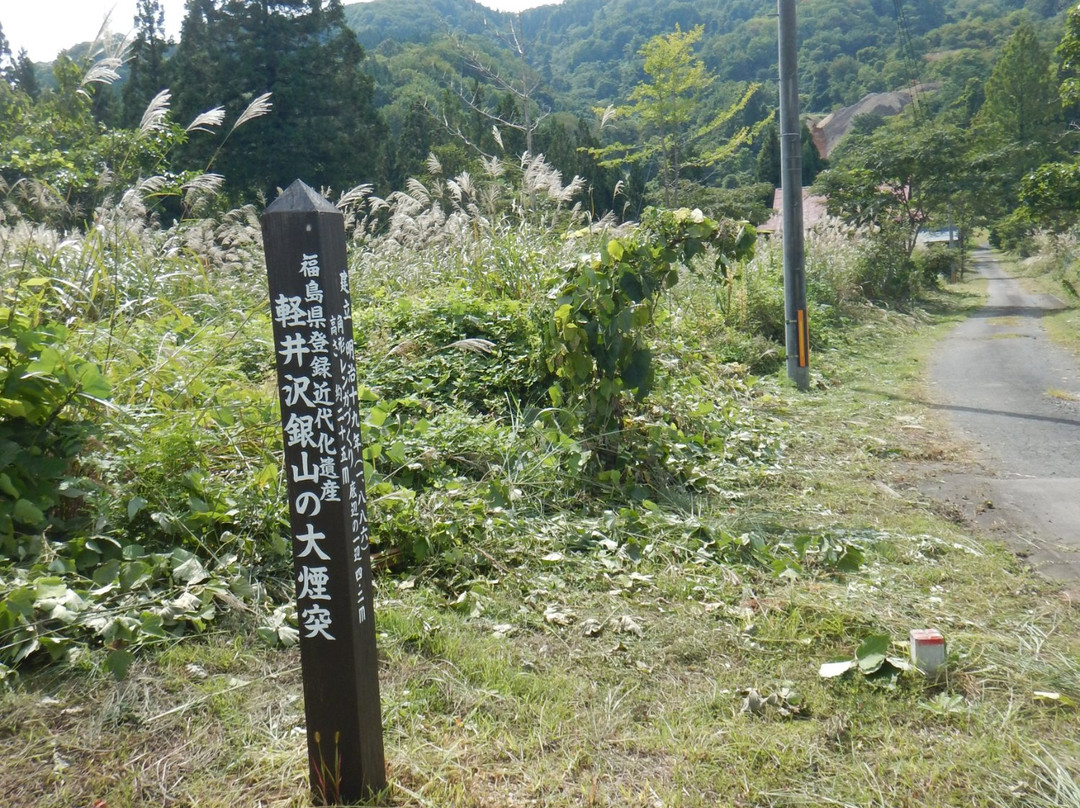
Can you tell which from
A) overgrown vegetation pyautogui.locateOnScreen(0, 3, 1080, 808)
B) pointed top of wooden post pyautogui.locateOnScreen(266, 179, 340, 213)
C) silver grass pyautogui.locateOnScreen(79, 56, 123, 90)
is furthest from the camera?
silver grass pyautogui.locateOnScreen(79, 56, 123, 90)

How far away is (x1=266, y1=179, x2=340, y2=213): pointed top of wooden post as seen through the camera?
7.38 ft

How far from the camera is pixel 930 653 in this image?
3174mm

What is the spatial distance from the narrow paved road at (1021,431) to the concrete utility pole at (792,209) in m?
1.48

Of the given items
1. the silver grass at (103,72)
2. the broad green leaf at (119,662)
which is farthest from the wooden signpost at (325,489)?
the silver grass at (103,72)

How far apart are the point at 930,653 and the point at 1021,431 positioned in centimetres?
536

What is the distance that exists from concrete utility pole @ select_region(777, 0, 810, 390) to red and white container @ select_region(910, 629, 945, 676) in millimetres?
6774

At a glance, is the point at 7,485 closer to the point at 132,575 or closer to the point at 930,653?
the point at 132,575

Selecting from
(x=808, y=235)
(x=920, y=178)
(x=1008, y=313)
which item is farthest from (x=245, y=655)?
(x=920, y=178)

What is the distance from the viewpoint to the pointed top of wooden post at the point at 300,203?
225 centimetres

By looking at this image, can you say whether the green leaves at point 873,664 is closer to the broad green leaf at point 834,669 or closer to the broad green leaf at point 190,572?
the broad green leaf at point 834,669

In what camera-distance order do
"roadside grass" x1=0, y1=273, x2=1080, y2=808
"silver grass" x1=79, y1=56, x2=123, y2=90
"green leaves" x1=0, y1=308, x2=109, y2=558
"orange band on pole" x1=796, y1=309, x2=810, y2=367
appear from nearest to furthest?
"roadside grass" x1=0, y1=273, x2=1080, y2=808
"green leaves" x1=0, y1=308, x2=109, y2=558
"silver grass" x1=79, y1=56, x2=123, y2=90
"orange band on pole" x1=796, y1=309, x2=810, y2=367

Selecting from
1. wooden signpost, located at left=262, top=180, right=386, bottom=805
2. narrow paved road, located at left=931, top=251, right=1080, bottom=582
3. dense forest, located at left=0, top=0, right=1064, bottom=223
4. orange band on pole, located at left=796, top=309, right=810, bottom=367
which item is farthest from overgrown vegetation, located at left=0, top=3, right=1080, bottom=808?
orange band on pole, located at left=796, top=309, right=810, bottom=367

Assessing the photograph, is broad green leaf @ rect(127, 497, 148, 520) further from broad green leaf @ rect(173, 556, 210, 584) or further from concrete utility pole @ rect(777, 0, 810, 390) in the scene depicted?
concrete utility pole @ rect(777, 0, 810, 390)

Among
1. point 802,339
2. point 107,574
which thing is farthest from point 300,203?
point 802,339
